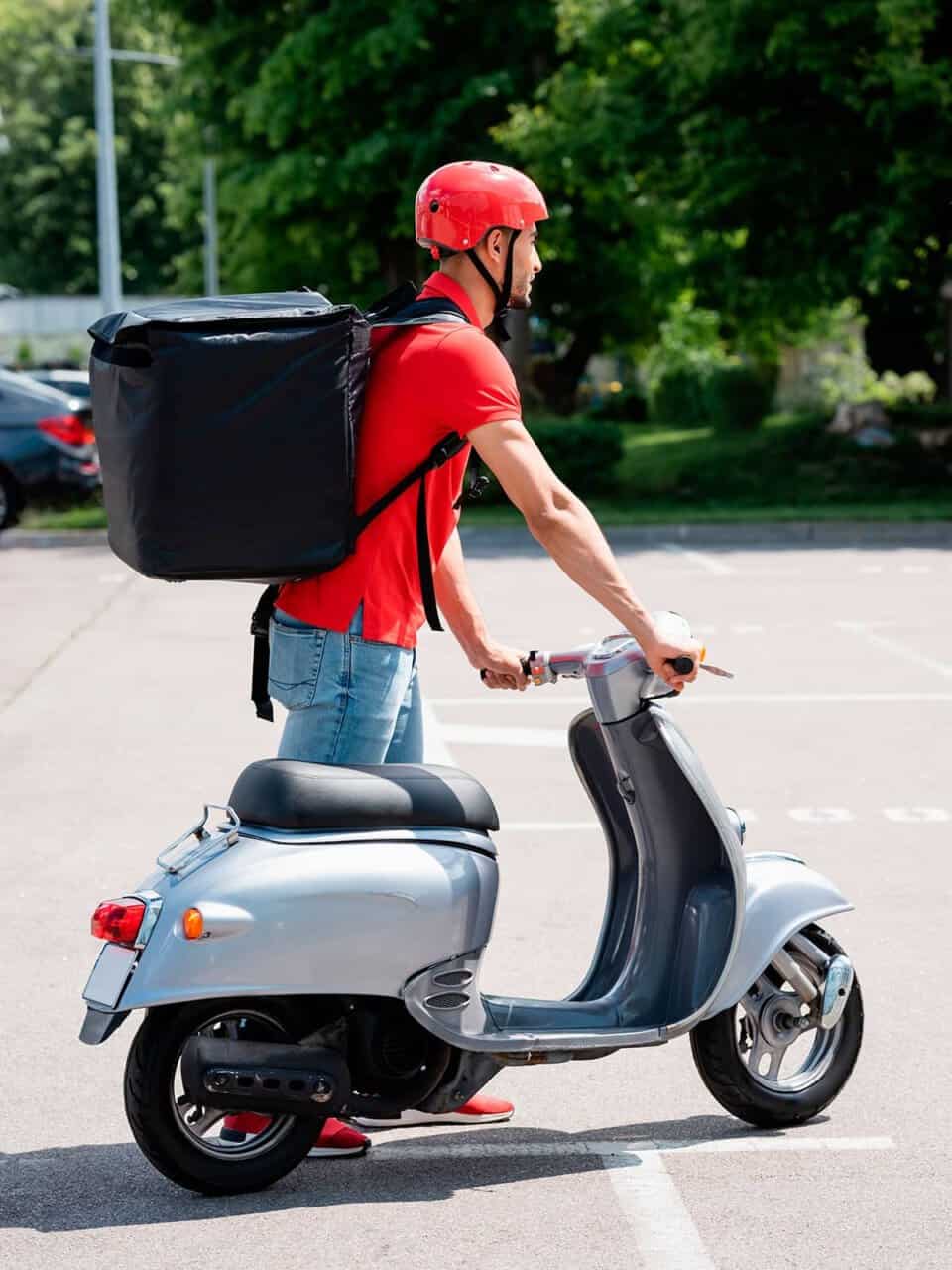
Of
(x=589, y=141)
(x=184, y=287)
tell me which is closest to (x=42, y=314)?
(x=184, y=287)

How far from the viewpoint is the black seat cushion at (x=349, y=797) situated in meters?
3.97

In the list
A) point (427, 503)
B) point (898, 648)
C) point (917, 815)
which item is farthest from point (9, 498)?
point (427, 503)

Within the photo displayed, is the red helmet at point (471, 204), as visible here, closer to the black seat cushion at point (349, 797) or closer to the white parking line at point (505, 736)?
the black seat cushion at point (349, 797)

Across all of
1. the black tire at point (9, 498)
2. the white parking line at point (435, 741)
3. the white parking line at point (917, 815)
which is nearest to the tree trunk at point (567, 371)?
the black tire at point (9, 498)

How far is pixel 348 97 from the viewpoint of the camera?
25844 mm

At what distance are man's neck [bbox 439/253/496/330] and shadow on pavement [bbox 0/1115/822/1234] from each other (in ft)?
5.32

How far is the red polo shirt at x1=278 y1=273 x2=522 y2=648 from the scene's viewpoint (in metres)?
4.07

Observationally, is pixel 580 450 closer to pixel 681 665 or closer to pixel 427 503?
pixel 427 503

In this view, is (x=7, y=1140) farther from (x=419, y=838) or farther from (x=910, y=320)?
(x=910, y=320)

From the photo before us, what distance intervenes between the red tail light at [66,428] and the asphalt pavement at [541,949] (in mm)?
6986

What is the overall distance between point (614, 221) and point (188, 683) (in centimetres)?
1677

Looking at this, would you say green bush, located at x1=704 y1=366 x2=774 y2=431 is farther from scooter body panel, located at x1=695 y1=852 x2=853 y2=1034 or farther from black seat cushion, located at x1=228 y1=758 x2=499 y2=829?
black seat cushion, located at x1=228 y1=758 x2=499 y2=829

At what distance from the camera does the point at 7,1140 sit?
4379mm

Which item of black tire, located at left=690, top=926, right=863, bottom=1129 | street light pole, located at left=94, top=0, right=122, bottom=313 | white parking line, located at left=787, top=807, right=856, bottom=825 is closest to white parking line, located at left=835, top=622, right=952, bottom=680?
white parking line, located at left=787, top=807, right=856, bottom=825
